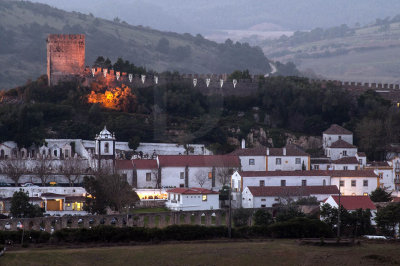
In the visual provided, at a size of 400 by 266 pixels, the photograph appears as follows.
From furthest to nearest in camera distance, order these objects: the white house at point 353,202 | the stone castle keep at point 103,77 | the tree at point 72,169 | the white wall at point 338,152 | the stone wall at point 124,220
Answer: the stone castle keep at point 103,77
the white wall at point 338,152
the tree at point 72,169
the white house at point 353,202
the stone wall at point 124,220

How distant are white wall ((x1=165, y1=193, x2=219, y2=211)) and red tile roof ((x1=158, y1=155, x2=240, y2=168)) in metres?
6.38

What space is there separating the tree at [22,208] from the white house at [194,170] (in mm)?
12877

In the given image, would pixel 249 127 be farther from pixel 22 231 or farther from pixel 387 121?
pixel 22 231

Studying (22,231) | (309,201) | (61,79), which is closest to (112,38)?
(61,79)

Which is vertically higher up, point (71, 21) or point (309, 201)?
point (71, 21)

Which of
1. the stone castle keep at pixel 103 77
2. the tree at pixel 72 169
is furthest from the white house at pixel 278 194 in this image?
the stone castle keep at pixel 103 77

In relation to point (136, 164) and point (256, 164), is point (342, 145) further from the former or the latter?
point (136, 164)

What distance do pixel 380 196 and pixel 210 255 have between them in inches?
880

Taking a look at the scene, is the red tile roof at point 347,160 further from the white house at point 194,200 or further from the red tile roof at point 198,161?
the white house at point 194,200

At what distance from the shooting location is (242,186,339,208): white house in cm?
6431

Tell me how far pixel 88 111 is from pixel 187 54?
8736 cm

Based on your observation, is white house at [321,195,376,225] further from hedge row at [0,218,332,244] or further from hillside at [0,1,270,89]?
hillside at [0,1,270,89]

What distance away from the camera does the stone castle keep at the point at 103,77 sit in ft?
290

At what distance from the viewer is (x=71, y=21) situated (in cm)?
17675
